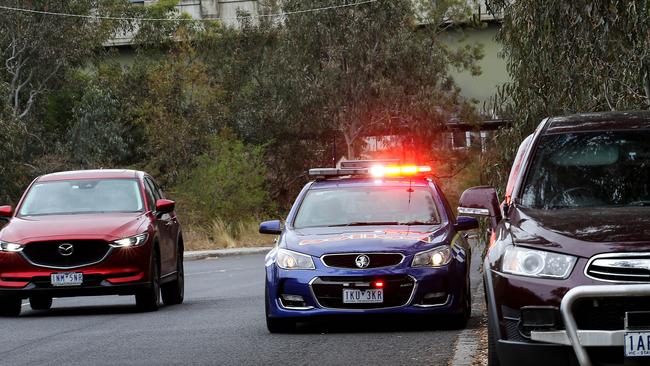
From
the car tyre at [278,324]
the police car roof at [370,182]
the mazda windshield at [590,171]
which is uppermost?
the mazda windshield at [590,171]

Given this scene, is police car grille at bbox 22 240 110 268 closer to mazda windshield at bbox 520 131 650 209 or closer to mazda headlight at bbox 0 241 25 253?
mazda headlight at bbox 0 241 25 253

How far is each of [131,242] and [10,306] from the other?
1.70 m

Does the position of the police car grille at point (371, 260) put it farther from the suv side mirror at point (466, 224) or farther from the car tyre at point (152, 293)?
the car tyre at point (152, 293)

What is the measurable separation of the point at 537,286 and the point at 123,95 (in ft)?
177

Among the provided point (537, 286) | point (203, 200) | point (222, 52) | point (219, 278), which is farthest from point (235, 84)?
point (537, 286)

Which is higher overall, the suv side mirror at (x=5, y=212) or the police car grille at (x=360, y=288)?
the suv side mirror at (x=5, y=212)

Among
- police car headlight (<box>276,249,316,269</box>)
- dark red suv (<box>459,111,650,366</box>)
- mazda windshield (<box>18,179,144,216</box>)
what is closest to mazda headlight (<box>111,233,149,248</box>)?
mazda windshield (<box>18,179,144,216</box>)

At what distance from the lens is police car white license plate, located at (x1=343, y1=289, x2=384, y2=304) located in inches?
558

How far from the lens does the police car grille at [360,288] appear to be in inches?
559

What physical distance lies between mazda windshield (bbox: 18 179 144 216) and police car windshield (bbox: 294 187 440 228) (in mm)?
3961

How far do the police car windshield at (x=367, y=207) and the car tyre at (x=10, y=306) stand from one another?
4329mm

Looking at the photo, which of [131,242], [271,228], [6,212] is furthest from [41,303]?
[271,228]

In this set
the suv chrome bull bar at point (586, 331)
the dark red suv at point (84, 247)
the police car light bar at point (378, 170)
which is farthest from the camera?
the dark red suv at point (84, 247)

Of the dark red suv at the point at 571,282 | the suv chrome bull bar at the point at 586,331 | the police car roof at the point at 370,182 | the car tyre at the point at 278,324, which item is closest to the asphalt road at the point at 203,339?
the car tyre at the point at 278,324
